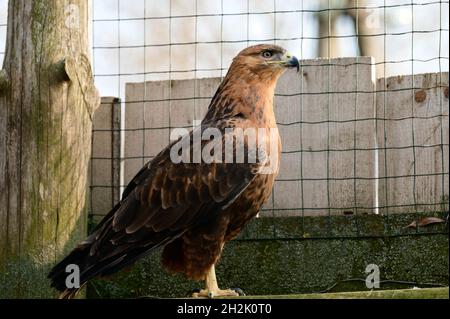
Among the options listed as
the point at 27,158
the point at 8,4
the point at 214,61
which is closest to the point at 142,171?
the point at 27,158

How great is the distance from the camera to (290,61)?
21.6ft

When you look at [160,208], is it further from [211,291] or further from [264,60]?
[264,60]

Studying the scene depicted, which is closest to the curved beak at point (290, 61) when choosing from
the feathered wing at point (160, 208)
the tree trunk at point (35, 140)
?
the feathered wing at point (160, 208)

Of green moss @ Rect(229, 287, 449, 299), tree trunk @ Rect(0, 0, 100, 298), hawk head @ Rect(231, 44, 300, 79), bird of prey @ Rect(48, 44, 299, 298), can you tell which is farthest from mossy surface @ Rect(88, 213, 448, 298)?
green moss @ Rect(229, 287, 449, 299)

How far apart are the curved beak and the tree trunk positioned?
4.10 ft

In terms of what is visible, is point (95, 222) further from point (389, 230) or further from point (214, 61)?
point (214, 61)

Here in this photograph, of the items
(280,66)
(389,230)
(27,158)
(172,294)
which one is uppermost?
(280,66)

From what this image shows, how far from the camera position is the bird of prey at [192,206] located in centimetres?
615

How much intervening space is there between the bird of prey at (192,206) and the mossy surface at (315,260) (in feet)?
1.98

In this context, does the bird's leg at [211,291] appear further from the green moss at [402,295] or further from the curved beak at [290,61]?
the curved beak at [290,61]

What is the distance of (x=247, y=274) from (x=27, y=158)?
161 centimetres

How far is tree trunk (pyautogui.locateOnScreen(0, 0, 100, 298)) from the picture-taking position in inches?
250

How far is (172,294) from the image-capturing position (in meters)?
7.03

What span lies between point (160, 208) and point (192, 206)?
0.19 m
